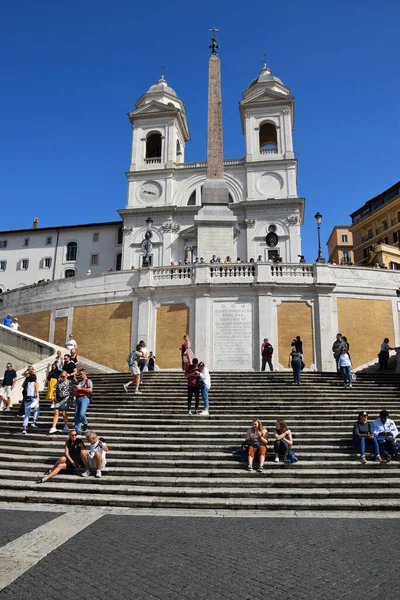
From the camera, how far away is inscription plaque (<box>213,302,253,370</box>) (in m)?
19.2

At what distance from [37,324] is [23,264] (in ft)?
87.9

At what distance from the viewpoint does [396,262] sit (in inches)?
1871

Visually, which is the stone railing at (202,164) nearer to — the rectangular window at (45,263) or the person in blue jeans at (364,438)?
the rectangular window at (45,263)

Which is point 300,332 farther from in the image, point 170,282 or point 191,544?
point 191,544

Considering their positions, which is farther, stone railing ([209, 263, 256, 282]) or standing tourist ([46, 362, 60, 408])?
stone railing ([209, 263, 256, 282])

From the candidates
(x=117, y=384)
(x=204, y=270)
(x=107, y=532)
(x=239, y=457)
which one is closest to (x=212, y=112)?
(x=204, y=270)

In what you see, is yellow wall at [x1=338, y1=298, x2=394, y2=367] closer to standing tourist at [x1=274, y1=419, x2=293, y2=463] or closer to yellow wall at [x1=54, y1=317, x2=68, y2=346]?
standing tourist at [x1=274, y1=419, x2=293, y2=463]

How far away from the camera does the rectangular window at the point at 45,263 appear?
4751 cm

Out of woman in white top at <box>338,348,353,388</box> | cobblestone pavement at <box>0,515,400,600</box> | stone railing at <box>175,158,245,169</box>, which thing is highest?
stone railing at <box>175,158,245,169</box>

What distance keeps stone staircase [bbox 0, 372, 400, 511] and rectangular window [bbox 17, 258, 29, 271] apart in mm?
37126

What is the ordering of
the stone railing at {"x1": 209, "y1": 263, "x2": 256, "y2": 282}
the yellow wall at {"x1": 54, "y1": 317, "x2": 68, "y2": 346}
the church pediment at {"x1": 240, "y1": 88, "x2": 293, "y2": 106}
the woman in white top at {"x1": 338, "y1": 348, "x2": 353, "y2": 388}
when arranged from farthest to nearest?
the church pediment at {"x1": 240, "y1": 88, "x2": 293, "y2": 106} < the yellow wall at {"x1": 54, "y1": 317, "x2": 68, "y2": 346} < the stone railing at {"x1": 209, "y1": 263, "x2": 256, "y2": 282} < the woman in white top at {"x1": 338, "y1": 348, "x2": 353, "y2": 388}

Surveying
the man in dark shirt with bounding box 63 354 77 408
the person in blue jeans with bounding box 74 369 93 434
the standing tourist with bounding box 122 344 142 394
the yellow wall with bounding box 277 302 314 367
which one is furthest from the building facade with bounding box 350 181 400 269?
the person in blue jeans with bounding box 74 369 93 434

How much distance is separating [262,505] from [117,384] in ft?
27.9

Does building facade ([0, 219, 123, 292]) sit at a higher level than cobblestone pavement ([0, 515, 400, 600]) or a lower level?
higher
